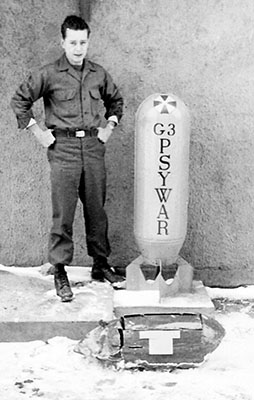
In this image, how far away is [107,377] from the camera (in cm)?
404

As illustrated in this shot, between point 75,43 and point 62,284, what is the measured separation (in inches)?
59.3

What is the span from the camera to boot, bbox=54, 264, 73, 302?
190 inches

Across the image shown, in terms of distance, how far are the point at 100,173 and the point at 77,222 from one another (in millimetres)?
675

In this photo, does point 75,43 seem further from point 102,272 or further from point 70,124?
point 102,272

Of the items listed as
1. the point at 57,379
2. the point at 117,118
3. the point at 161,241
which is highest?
the point at 117,118

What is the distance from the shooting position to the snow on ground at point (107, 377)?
151 inches

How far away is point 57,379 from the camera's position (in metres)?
4.01

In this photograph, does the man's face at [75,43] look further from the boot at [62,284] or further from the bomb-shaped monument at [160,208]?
the boot at [62,284]

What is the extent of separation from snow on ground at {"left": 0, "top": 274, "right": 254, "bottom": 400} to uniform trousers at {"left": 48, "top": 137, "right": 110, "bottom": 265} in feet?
2.32

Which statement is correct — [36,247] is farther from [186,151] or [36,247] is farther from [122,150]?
[186,151]

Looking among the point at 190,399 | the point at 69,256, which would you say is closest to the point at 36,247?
the point at 69,256

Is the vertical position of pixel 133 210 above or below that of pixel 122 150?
below

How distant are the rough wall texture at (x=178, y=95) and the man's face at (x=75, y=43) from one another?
0.55 metres

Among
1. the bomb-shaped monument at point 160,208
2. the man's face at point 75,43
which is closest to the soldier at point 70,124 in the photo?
the man's face at point 75,43
